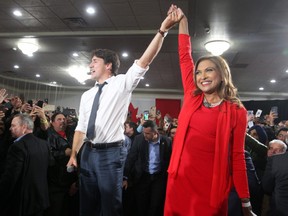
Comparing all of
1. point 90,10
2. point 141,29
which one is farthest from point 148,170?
point 141,29

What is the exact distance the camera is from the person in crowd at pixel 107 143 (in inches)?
73.2

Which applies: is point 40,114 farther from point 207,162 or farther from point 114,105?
point 207,162

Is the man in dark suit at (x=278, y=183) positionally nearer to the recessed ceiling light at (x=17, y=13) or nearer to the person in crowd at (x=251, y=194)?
the person in crowd at (x=251, y=194)

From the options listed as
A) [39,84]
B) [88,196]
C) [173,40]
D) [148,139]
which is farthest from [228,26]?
[39,84]

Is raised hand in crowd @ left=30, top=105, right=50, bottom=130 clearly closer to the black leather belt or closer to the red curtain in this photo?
the black leather belt

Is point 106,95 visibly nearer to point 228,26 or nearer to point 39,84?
point 228,26

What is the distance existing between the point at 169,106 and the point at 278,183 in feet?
40.3

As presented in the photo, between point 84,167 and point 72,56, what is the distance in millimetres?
7678

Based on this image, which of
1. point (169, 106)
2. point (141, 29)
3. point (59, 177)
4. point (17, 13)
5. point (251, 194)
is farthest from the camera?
point (169, 106)

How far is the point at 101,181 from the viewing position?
6.10ft

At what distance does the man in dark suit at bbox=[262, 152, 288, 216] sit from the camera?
279cm

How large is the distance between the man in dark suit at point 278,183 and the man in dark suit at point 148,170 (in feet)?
5.39

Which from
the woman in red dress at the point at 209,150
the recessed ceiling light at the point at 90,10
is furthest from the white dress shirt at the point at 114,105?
the recessed ceiling light at the point at 90,10

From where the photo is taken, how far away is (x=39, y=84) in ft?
49.7
